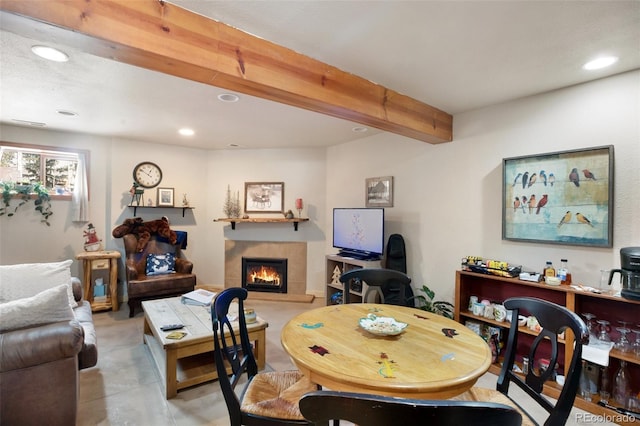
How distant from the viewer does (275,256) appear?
490 cm

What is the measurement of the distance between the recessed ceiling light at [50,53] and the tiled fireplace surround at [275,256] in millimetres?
3340

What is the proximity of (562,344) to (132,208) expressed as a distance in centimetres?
545

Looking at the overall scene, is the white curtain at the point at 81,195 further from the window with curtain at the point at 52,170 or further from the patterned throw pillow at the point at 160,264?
the patterned throw pillow at the point at 160,264

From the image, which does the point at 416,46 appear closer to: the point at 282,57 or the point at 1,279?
the point at 282,57

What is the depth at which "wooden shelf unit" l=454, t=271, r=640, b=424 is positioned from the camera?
2.01 m

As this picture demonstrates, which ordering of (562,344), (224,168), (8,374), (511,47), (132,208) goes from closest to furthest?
(8,374) < (511,47) < (562,344) < (132,208) < (224,168)

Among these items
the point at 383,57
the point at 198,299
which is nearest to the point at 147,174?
the point at 198,299

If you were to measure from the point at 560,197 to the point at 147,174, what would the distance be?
5.27 metres

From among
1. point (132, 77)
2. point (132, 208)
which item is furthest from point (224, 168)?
point (132, 77)

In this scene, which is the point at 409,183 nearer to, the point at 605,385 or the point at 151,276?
the point at 605,385

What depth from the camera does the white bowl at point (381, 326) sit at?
4.78 feet

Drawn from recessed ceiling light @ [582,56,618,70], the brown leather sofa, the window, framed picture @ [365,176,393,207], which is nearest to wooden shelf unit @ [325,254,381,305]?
framed picture @ [365,176,393,207]

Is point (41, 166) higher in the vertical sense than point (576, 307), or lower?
higher

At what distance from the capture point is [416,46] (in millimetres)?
1892
